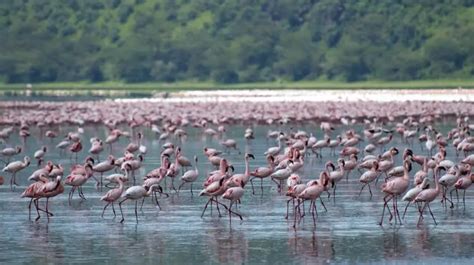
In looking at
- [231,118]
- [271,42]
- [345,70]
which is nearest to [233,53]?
[271,42]

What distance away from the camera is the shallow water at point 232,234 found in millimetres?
16828

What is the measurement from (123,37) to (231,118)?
78446mm

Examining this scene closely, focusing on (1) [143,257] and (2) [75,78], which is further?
(2) [75,78]

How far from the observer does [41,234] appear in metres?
18.9

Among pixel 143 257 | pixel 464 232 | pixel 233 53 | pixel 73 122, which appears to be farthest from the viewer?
pixel 233 53

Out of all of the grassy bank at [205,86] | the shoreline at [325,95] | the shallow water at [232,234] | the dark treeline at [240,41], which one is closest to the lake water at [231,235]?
the shallow water at [232,234]

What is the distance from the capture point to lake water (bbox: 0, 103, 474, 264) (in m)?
16.8

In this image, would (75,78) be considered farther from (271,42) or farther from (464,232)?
(464,232)

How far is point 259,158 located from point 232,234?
12.8 meters

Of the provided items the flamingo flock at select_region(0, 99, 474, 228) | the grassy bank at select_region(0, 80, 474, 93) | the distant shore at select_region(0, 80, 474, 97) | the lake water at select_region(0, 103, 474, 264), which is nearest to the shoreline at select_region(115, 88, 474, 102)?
the distant shore at select_region(0, 80, 474, 97)

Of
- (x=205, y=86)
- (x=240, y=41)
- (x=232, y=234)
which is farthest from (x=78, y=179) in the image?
(x=240, y=41)

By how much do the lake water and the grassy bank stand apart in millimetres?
79031

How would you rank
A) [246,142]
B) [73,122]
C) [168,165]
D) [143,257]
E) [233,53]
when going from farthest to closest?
[233,53] → [73,122] → [246,142] → [168,165] → [143,257]

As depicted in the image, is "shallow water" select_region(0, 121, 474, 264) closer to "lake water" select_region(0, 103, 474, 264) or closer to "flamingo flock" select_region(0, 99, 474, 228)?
"lake water" select_region(0, 103, 474, 264)
